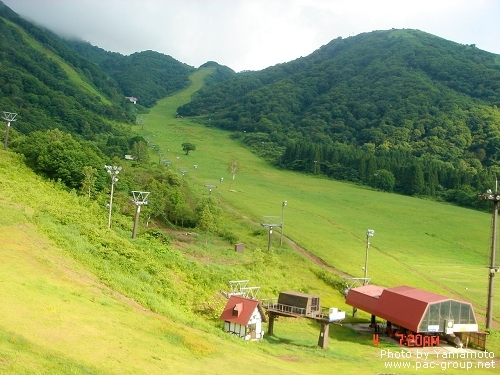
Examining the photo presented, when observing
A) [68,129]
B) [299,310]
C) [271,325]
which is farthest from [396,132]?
[299,310]

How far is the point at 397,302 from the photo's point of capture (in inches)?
1438

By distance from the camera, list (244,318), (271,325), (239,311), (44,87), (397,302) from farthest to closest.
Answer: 1. (44,87)
2. (397,302)
3. (271,325)
4. (239,311)
5. (244,318)

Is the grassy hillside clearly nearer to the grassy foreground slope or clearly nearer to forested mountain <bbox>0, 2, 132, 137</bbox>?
the grassy foreground slope

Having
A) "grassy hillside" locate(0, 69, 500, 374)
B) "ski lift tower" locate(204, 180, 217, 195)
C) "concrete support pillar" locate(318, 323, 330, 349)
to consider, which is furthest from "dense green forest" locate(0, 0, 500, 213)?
"concrete support pillar" locate(318, 323, 330, 349)

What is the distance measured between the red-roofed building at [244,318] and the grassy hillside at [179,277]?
96cm

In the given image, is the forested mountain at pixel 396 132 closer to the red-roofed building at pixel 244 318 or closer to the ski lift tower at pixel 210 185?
the ski lift tower at pixel 210 185

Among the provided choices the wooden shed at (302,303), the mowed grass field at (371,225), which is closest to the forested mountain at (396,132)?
the mowed grass field at (371,225)

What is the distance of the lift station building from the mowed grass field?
37.6ft

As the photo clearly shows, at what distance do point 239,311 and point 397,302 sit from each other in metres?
12.2

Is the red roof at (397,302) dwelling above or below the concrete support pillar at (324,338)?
above

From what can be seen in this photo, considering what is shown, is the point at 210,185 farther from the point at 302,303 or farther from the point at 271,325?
the point at 302,303

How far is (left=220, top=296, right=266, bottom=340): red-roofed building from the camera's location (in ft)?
103

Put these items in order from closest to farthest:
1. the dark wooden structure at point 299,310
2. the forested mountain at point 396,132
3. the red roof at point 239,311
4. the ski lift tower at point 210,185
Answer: the red roof at point 239,311, the dark wooden structure at point 299,310, the ski lift tower at point 210,185, the forested mountain at point 396,132

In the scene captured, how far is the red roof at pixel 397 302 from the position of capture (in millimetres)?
34500
